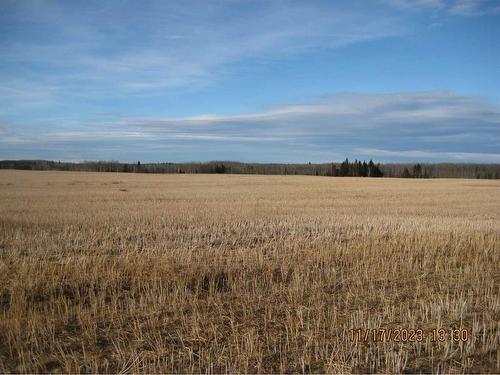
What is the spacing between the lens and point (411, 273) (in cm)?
1029

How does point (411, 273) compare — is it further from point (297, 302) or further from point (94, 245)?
point (94, 245)
